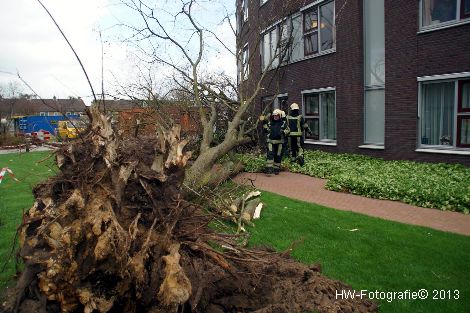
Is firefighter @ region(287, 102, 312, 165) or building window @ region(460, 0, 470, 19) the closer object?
building window @ region(460, 0, 470, 19)

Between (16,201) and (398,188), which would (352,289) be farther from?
(16,201)

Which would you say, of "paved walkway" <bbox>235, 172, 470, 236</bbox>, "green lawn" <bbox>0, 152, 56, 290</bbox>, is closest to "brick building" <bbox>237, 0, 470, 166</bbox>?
"paved walkway" <bbox>235, 172, 470, 236</bbox>

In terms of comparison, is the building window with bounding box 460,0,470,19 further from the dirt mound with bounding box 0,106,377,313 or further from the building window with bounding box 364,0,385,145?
the dirt mound with bounding box 0,106,377,313

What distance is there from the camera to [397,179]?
919 cm

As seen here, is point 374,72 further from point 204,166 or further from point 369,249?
point 369,249

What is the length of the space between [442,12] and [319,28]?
17.8ft

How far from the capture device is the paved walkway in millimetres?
6582

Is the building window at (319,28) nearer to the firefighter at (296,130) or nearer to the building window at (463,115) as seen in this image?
the firefighter at (296,130)

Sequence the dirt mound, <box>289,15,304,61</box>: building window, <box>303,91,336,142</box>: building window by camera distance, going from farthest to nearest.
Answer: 1. <box>289,15,304,61</box>: building window
2. <box>303,91,336,142</box>: building window
3. the dirt mound

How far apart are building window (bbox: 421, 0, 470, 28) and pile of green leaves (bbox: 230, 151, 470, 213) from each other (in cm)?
410

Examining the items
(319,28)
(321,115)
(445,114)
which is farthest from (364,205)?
(319,28)

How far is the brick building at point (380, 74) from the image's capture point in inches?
418

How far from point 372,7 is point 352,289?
11945 millimetres

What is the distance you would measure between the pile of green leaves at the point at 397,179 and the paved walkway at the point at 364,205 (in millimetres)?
272
